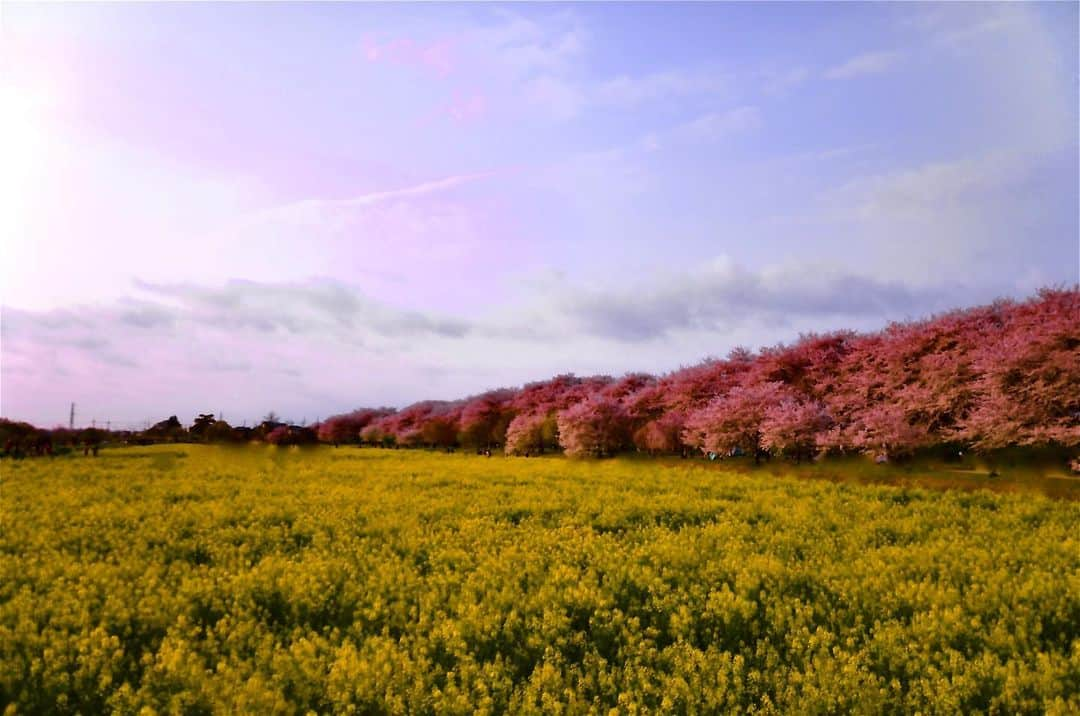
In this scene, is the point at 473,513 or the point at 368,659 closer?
the point at 368,659

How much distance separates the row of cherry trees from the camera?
2294 centimetres

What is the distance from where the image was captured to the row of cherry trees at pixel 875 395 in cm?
2294

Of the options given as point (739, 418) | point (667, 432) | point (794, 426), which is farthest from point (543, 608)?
point (667, 432)

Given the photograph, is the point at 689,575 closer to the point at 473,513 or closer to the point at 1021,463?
the point at 473,513

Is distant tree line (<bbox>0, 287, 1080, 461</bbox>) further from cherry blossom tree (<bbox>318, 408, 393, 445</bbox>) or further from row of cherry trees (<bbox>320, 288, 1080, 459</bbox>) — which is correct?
cherry blossom tree (<bbox>318, 408, 393, 445</bbox>)

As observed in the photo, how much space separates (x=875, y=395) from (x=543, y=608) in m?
25.4

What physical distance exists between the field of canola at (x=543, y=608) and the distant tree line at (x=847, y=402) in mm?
6458

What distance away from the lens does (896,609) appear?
9430 mm

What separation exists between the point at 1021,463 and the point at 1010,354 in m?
4.08

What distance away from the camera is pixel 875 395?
2975 centimetres

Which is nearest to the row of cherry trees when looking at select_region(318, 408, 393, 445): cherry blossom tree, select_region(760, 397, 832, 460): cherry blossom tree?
select_region(760, 397, 832, 460): cherry blossom tree

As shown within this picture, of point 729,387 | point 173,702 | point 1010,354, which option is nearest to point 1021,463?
point 1010,354

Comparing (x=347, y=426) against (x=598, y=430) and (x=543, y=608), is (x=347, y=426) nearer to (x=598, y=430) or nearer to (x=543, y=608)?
(x=598, y=430)

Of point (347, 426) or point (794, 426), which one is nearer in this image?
point (794, 426)
